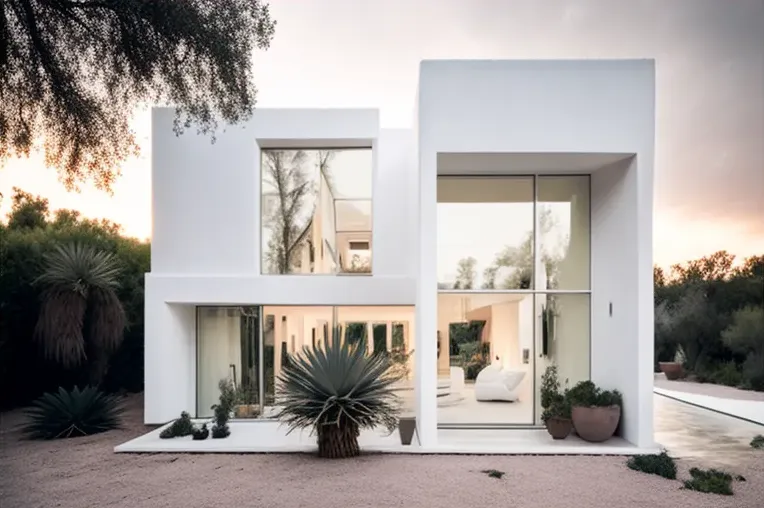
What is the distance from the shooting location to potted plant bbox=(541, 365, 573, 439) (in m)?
8.88

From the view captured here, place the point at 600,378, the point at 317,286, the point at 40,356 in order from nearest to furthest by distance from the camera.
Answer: the point at 600,378
the point at 317,286
the point at 40,356

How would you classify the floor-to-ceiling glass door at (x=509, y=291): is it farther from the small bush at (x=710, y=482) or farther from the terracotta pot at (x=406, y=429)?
the small bush at (x=710, y=482)

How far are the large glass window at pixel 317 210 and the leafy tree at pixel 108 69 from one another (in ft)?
10.2

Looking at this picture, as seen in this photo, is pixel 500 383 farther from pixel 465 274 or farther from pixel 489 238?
pixel 489 238

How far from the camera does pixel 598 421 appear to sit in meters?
8.60

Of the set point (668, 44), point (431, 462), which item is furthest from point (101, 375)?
point (668, 44)

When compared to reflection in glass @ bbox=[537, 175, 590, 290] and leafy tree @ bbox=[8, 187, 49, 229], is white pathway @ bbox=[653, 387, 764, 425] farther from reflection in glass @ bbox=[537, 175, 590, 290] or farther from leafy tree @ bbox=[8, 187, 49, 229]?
leafy tree @ bbox=[8, 187, 49, 229]

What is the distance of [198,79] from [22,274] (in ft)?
28.8

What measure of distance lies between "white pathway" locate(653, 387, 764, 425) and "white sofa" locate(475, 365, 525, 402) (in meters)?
4.85

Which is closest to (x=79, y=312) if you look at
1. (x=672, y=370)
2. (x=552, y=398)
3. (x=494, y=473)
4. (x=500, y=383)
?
(x=500, y=383)

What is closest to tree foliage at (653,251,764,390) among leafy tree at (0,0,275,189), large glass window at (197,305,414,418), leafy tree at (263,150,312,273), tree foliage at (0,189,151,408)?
large glass window at (197,305,414,418)

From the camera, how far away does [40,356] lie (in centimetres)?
1343

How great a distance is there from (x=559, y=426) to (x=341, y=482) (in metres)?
3.72

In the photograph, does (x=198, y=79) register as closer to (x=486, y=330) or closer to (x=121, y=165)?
(x=121, y=165)
